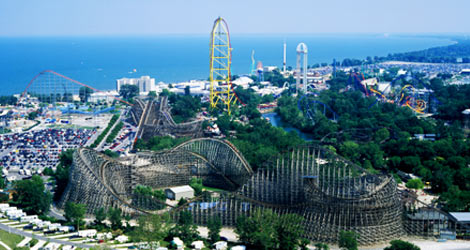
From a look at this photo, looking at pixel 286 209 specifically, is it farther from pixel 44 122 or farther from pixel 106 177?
pixel 44 122

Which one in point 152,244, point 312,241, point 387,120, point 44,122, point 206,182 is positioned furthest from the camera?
point 44,122

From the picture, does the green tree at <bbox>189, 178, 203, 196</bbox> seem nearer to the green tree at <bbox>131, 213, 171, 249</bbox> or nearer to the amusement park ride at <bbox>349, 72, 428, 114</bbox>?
the green tree at <bbox>131, 213, 171, 249</bbox>

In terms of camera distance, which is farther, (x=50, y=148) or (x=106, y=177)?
(x=50, y=148)

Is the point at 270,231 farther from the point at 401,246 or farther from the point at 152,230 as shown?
the point at 401,246

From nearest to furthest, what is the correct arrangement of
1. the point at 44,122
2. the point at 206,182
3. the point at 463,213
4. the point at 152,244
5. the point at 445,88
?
the point at 152,244 < the point at 463,213 < the point at 206,182 < the point at 44,122 < the point at 445,88

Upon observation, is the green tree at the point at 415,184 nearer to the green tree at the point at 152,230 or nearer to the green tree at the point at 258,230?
the green tree at the point at 258,230

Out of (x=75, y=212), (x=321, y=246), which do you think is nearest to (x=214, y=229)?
(x=321, y=246)

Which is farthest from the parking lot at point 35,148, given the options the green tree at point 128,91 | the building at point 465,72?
the building at point 465,72

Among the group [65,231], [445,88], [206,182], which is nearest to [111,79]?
[445,88]
